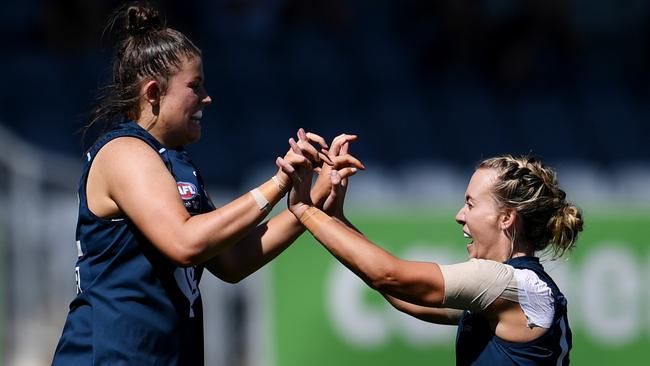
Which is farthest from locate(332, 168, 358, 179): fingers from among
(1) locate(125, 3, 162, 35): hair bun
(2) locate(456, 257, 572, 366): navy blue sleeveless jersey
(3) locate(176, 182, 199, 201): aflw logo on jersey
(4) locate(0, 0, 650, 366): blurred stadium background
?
(4) locate(0, 0, 650, 366): blurred stadium background

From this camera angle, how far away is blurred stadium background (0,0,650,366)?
24.1 ft

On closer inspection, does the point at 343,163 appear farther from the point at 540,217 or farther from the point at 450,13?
the point at 450,13

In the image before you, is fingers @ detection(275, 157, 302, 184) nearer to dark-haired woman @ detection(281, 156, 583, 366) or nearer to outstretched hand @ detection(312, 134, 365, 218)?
dark-haired woman @ detection(281, 156, 583, 366)

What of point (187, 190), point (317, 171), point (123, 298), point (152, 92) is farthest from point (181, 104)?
point (123, 298)

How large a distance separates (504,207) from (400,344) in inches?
143

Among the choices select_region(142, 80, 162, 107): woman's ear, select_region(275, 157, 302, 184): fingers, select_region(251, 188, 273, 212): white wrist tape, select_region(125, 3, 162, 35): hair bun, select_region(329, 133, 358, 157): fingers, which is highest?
select_region(125, 3, 162, 35): hair bun

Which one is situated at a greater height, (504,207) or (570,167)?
(570,167)

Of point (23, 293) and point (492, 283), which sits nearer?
point (492, 283)

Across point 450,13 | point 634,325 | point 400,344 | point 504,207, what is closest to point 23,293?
point 400,344

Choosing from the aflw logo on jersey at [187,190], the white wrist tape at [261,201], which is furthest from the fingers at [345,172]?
the aflw logo on jersey at [187,190]

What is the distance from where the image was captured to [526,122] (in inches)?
420

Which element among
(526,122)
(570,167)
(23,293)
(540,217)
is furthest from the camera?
(526,122)

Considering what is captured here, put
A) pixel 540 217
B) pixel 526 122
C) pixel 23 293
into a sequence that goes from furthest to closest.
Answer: pixel 526 122, pixel 23 293, pixel 540 217

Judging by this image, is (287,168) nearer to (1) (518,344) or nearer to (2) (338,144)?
(2) (338,144)
